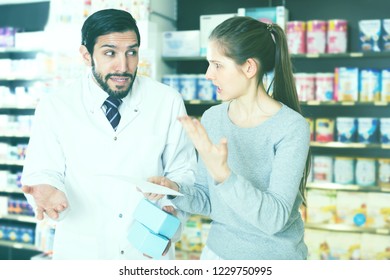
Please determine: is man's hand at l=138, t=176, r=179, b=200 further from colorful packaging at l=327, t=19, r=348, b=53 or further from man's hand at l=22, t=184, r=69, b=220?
colorful packaging at l=327, t=19, r=348, b=53

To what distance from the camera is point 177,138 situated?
82.5 inches

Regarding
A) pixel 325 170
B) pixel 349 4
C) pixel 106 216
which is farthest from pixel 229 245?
pixel 349 4

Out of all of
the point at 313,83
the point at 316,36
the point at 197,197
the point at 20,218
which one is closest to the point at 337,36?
the point at 316,36

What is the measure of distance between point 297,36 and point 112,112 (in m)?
2.58

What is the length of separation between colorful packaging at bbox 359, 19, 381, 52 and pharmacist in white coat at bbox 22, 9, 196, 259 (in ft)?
8.51

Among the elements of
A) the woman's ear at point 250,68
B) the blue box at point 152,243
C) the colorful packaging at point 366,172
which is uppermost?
the woman's ear at point 250,68

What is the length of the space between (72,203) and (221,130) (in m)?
0.81

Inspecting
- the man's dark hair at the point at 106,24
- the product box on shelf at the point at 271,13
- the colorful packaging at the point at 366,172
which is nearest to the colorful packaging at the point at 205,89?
the product box on shelf at the point at 271,13

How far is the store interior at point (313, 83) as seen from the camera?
4160mm

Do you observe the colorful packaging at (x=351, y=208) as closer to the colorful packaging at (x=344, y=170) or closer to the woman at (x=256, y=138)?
the colorful packaging at (x=344, y=170)

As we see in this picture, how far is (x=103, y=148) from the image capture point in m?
2.05

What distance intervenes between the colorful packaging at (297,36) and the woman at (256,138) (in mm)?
2704

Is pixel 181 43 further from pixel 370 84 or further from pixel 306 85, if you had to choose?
pixel 370 84

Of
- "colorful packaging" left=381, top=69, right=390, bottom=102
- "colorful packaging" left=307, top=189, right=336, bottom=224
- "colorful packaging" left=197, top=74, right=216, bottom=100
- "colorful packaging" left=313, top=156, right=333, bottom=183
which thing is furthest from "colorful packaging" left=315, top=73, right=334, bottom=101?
"colorful packaging" left=197, top=74, right=216, bottom=100
